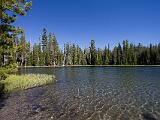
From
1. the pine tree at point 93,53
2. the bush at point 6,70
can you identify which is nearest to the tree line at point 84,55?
the pine tree at point 93,53

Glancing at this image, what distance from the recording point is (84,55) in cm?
16850

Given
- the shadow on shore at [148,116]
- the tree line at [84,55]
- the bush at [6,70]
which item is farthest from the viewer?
the tree line at [84,55]

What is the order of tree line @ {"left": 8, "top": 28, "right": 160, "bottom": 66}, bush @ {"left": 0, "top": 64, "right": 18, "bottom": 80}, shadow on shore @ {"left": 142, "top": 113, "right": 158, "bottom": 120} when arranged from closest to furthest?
1. shadow on shore @ {"left": 142, "top": 113, "right": 158, "bottom": 120}
2. bush @ {"left": 0, "top": 64, "right": 18, "bottom": 80}
3. tree line @ {"left": 8, "top": 28, "right": 160, "bottom": 66}

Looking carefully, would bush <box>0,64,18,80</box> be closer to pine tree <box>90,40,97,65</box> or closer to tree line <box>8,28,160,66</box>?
tree line <box>8,28,160,66</box>

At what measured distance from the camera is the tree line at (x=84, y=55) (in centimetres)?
14525

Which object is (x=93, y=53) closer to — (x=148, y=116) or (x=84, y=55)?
(x=84, y=55)

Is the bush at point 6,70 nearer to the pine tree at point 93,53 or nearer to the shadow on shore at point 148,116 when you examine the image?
the shadow on shore at point 148,116

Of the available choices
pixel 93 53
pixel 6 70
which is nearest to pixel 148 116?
pixel 6 70

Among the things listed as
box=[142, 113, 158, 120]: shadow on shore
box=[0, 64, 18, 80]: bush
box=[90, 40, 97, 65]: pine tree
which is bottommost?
box=[142, 113, 158, 120]: shadow on shore

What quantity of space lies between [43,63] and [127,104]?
125103mm

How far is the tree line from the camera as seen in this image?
145 metres

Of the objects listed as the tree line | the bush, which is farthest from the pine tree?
the bush

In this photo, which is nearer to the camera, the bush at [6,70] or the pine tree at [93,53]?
the bush at [6,70]

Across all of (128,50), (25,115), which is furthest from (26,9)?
(128,50)
